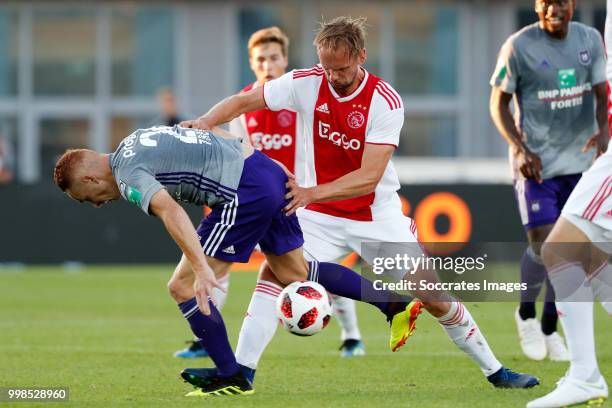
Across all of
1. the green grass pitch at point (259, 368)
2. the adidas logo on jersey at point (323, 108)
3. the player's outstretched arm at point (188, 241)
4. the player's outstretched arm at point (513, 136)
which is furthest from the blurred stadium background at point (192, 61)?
the player's outstretched arm at point (188, 241)

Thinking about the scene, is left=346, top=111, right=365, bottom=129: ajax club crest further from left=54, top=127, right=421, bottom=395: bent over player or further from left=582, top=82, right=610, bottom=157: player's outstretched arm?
left=582, top=82, right=610, bottom=157: player's outstretched arm

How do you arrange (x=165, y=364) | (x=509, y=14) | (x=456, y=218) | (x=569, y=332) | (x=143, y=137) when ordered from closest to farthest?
1. (x=569, y=332)
2. (x=143, y=137)
3. (x=165, y=364)
4. (x=456, y=218)
5. (x=509, y=14)

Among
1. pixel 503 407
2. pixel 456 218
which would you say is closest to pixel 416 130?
pixel 456 218

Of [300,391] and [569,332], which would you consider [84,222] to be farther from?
[569,332]

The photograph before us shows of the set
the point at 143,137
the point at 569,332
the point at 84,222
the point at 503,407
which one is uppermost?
the point at 143,137

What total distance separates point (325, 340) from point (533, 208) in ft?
6.98

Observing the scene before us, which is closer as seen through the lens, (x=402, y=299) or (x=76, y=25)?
(x=402, y=299)

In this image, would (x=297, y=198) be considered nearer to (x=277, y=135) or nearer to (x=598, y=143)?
(x=277, y=135)

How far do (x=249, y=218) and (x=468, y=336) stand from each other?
4.48 feet

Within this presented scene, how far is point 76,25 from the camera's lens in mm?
27000

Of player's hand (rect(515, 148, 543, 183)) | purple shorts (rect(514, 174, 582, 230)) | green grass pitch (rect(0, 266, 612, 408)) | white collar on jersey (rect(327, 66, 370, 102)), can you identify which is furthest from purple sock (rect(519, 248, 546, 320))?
white collar on jersey (rect(327, 66, 370, 102))

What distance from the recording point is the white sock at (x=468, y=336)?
22.8 feet

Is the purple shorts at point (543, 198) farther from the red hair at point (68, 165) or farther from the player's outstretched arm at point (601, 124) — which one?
the red hair at point (68, 165)

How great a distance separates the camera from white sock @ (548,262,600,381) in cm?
581
